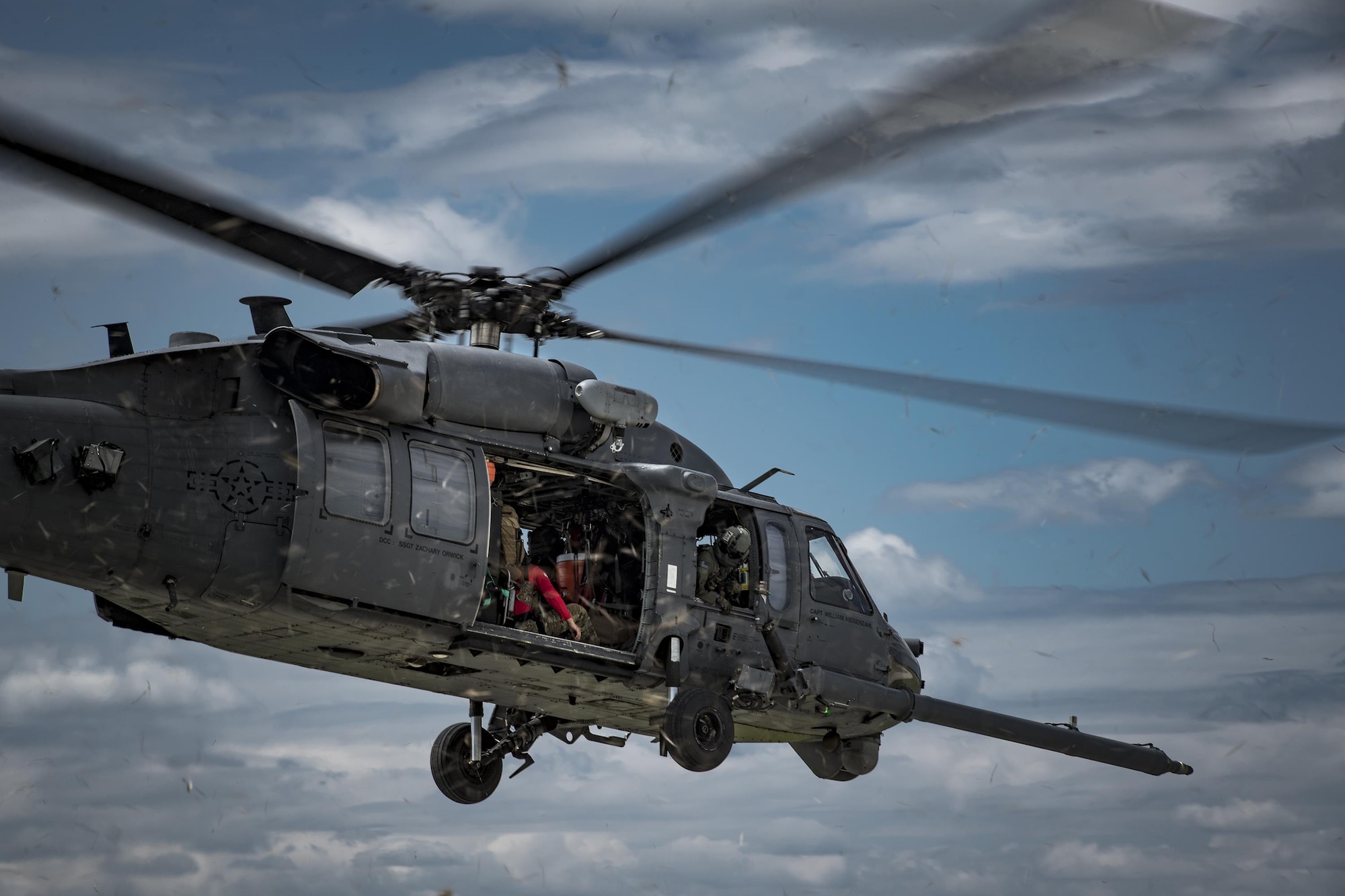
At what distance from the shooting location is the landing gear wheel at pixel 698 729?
13250 mm

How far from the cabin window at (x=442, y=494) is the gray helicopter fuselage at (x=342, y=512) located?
0.03 m

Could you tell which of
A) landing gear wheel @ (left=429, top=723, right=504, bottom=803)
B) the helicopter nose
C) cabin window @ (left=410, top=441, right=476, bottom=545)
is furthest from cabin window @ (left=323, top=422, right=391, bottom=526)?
landing gear wheel @ (left=429, top=723, right=504, bottom=803)

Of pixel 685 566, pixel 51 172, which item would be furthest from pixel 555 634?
pixel 51 172

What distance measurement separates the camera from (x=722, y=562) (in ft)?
46.5

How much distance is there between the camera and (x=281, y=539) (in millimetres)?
11156

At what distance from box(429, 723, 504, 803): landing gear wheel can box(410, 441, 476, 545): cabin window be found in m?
3.89

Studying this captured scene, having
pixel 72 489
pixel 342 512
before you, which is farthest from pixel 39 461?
pixel 342 512

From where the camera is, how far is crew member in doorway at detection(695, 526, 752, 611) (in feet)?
46.2

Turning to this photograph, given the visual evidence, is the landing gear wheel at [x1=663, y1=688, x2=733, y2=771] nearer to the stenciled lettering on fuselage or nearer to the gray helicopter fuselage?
the gray helicopter fuselage

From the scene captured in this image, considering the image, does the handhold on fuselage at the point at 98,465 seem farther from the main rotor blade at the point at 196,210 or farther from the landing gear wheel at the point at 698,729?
the landing gear wheel at the point at 698,729

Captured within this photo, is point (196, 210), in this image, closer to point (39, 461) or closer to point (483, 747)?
point (39, 461)

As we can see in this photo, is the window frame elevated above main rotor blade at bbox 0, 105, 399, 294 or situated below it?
below

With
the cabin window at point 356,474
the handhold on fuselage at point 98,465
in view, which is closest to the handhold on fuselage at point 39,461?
the handhold on fuselage at point 98,465

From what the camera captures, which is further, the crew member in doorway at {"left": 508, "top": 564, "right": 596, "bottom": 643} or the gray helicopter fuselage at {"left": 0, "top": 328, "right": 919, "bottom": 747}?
the crew member in doorway at {"left": 508, "top": 564, "right": 596, "bottom": 643}
